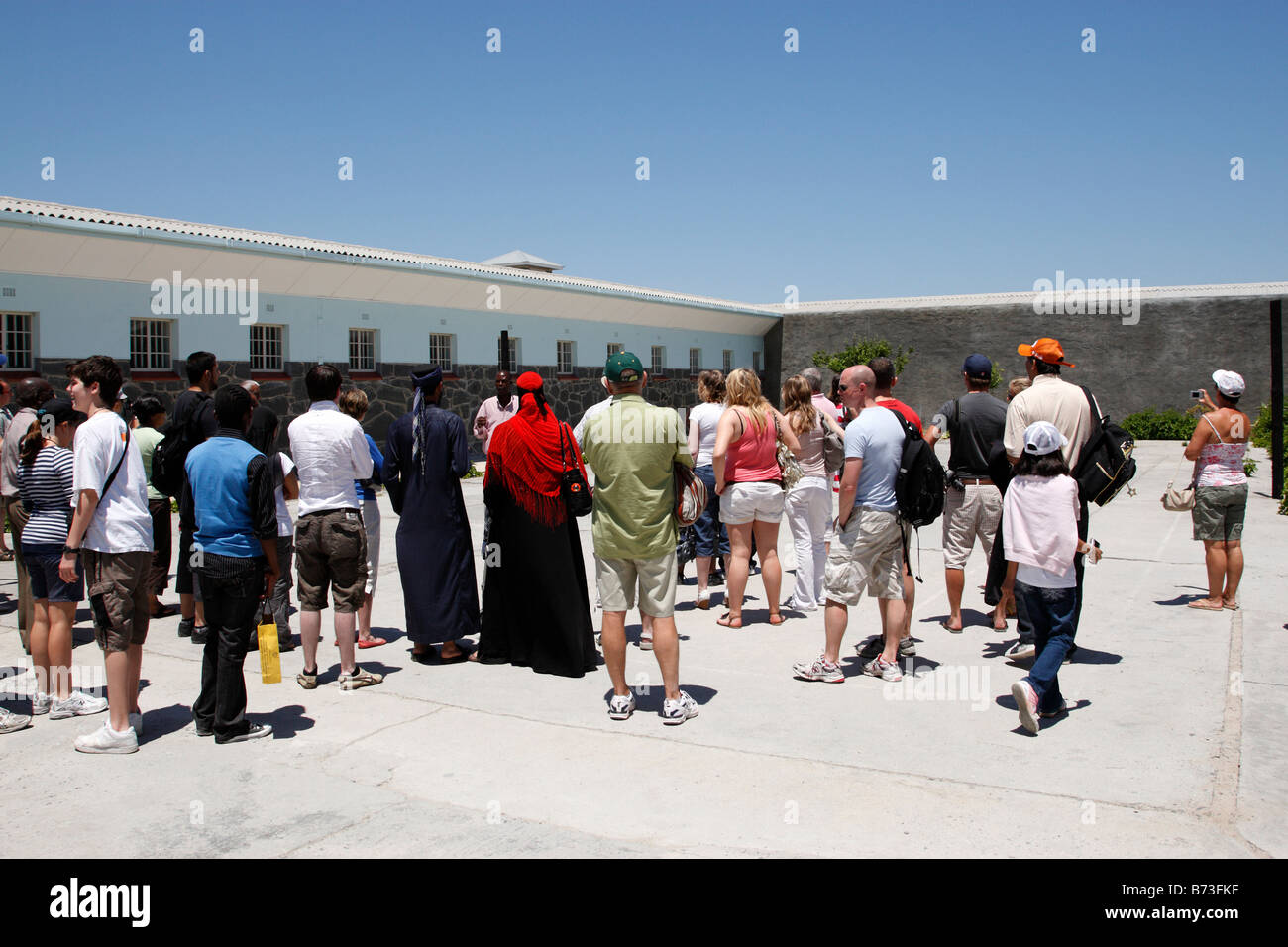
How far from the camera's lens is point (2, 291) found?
46.5 feet

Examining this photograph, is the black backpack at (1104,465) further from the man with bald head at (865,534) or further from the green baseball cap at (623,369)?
the green baseball cap at (623,369)

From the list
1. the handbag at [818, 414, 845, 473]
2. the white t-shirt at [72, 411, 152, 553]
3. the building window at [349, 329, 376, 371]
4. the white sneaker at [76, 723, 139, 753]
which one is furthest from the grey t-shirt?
the building window at [349, 329, 376, 371]

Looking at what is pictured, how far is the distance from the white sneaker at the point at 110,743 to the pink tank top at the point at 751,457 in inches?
163

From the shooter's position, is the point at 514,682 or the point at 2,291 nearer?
the point at 514,682

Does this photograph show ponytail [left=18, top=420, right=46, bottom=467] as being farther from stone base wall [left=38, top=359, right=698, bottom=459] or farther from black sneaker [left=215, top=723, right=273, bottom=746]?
→ stone base wall [left=38, top=359, right=698, bottom=459]

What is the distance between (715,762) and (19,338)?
1440 centimetres

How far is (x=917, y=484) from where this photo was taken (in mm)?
5688

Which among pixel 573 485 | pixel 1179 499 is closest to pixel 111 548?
pixel 573 485

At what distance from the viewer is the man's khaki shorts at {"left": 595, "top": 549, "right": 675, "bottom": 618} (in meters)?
5.18

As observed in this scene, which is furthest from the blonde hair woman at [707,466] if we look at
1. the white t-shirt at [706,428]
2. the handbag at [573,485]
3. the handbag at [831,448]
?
the handbag at [573,485]

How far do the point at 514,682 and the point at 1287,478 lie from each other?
1143 centimetres

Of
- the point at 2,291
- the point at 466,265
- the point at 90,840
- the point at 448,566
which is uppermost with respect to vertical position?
the point at 466,265
